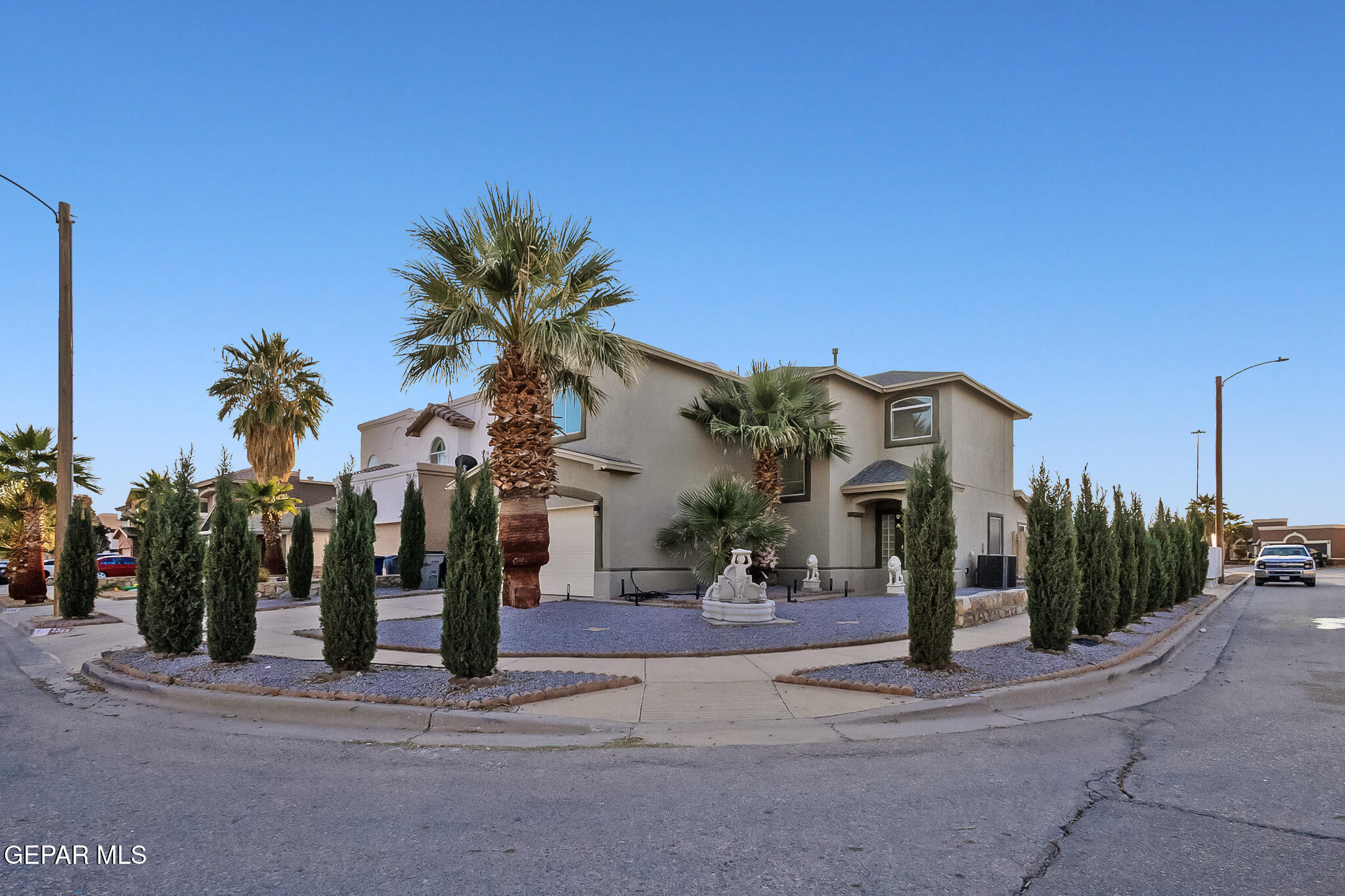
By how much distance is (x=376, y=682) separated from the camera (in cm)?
830

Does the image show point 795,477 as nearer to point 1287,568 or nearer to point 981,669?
point 981,669

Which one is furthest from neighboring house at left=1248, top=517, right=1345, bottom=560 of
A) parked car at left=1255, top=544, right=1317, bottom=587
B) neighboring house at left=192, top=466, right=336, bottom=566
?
neighboring house at left=192, top=466, right=336, bottom=566

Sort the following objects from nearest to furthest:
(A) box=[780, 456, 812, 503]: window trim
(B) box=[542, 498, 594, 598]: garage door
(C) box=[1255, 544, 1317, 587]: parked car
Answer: (B) box=[542, 498, 594, 598]: garage door < (A) box=[780, 456, 812, 503]: window trim < (C) box=[1255, 544, 1317, 587]: parked car

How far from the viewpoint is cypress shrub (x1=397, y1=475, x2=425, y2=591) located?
2334 cm

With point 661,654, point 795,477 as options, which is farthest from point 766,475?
point 661,654

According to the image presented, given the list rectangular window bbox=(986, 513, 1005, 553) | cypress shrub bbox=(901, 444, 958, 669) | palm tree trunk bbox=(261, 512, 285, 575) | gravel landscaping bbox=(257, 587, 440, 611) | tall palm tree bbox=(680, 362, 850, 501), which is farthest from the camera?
palm tree trunk bbox=(261, 512, 285, 575)

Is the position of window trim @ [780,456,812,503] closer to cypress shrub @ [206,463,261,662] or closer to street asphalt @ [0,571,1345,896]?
cypress shrub @ [206,463,261,662]

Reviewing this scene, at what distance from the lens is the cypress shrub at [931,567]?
8.98m

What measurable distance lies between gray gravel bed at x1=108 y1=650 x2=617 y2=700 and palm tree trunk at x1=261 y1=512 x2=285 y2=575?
1739 cm

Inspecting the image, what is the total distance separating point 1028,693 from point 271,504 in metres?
24.3

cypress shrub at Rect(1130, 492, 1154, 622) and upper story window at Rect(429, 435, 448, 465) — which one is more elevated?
upper story window at Rect(429, 435, 448, 465)

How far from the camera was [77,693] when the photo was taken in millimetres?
9109

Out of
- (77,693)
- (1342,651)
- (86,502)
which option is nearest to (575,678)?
(77,693)

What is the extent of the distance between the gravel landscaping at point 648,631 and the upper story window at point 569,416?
5.48 metres
